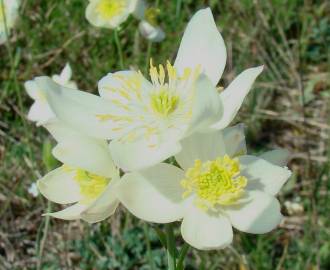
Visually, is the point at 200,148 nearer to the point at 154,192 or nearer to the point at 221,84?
the point at 154,192

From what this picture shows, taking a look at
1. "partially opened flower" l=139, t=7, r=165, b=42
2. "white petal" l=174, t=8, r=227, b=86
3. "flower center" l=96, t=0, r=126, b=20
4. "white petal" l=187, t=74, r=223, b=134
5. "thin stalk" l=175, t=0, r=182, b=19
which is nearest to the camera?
"white petal" l=187, t=74, r=223, b=134

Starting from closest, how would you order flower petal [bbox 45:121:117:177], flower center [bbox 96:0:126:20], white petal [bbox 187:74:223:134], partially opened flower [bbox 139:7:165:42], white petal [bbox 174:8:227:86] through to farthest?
white petal [bbox 187:74:223:134], flower petal [bbox 45:121:117:177], white petal [bbox 174:8:227:86], flower center [bbox 96:0:126:20], partially opened flower [bbox 139:7:165:42]

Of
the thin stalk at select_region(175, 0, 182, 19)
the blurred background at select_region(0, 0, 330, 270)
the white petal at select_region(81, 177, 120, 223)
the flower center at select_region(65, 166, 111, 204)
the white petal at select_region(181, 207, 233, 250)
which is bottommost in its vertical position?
the blurred background at select_region(0, 0, 330, 270)

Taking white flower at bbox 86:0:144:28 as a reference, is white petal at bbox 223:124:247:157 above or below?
above

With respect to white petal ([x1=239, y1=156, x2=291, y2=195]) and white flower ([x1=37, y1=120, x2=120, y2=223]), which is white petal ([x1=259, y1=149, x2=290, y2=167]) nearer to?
white petal ([x1=239, y1=156, x2=291, y2=195])

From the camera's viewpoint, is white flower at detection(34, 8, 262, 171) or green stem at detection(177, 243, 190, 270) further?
green stem at detection(177, 243, 190, 270)

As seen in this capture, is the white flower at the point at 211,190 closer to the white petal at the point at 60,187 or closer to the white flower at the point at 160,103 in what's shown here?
the white flower at the point at 160,103

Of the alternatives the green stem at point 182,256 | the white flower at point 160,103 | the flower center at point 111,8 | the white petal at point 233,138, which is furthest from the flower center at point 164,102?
the flower center at point 111,8

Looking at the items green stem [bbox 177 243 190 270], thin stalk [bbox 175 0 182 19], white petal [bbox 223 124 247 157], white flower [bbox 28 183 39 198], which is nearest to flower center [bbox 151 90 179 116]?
white petal [bbox 223 124 247 157]

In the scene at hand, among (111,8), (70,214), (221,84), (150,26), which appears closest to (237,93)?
(70,214)
